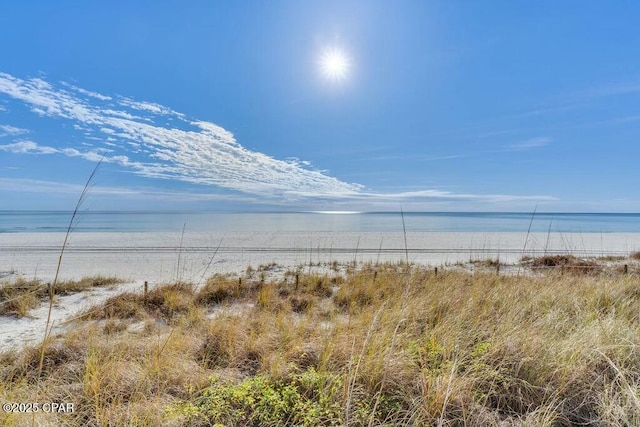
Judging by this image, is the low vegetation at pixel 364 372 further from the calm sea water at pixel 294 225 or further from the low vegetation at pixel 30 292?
the calm sea water at pixel 294 225

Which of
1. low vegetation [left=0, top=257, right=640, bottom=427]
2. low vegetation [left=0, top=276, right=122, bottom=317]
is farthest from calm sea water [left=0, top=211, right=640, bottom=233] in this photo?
low vegetation [left=0, top=257, right=640, bottom=427]

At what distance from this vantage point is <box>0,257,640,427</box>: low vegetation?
2.18 m

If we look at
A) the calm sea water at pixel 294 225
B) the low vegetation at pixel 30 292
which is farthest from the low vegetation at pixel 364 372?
the calm sea water at pixel 294 225

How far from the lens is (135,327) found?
4.78 meters

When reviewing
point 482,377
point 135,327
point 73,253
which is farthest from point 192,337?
point 73,253

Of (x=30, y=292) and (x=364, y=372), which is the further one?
(x=30, y=292)

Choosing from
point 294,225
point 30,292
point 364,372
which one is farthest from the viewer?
point 294,225

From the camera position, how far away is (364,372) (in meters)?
2.50

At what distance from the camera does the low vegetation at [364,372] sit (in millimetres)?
2176

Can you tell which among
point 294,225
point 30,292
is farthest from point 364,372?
point 294,225

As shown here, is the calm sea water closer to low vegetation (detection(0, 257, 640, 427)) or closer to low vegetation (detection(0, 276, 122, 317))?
low vegetation (detection(0, 276, 122, 317))

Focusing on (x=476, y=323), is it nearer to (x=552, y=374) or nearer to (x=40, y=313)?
(x=552, y=374)

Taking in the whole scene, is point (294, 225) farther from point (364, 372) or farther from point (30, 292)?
point (364, 372)

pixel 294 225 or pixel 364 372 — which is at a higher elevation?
pixel 294 225
